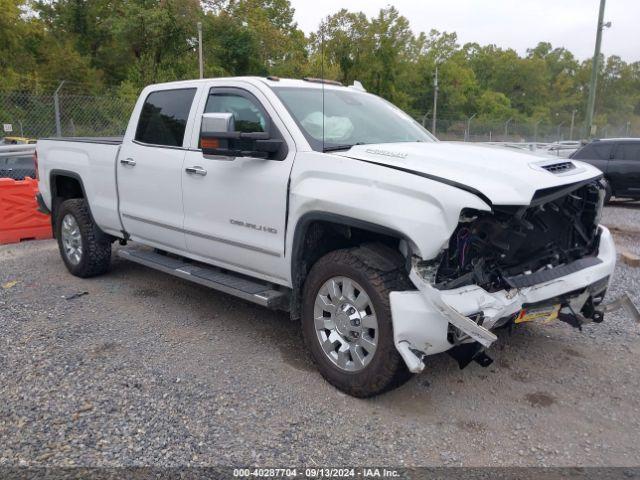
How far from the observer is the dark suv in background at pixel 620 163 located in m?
12.5

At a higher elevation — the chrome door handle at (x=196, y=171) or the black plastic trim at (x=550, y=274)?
the chrome door handle at (x=196, y=171)

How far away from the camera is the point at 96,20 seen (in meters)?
39.0

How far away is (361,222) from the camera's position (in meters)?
3.46

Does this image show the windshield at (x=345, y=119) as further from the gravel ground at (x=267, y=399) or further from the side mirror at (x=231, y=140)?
the gravel ground at (x=267, y=399)

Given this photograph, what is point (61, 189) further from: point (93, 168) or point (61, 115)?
point (61, 115)

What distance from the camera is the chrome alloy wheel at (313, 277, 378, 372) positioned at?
11.5 feet

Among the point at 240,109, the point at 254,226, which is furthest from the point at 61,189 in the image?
the point at 254,226

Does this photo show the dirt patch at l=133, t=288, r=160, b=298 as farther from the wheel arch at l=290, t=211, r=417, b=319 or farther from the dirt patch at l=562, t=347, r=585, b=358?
the dirt patch at l=562, t=347, r=585, b=358

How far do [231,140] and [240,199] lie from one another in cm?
49

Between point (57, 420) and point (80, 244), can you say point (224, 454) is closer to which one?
point (57, 420)

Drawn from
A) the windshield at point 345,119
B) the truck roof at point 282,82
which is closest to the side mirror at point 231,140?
the windshield at point 345,119

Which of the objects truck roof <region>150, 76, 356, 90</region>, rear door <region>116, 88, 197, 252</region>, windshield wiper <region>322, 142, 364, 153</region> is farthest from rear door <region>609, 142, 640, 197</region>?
rear door <region>116, 88, 197, 252</region>

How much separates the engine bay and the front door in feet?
4.08

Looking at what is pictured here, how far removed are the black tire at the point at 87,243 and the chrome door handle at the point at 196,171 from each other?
1.99m
